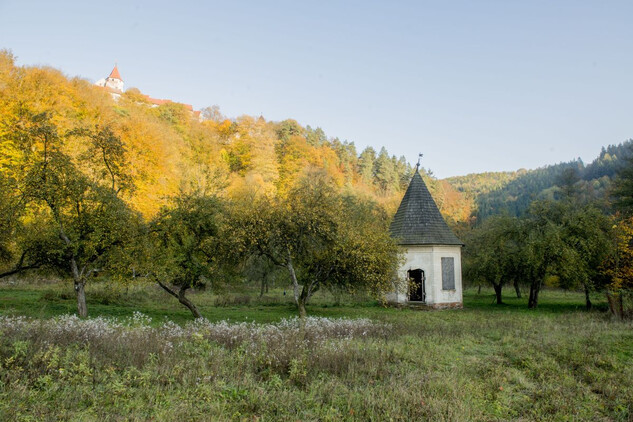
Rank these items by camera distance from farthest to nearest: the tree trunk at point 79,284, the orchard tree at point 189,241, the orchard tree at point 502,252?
1. the orchard tree at point 502,252
2. the orchard tree at point 189,241
3. the tree trunk at point 79,284

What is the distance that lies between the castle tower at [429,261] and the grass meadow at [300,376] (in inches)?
470

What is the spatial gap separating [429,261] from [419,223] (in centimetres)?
265

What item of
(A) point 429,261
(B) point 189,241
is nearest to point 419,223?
(A) point 429,261

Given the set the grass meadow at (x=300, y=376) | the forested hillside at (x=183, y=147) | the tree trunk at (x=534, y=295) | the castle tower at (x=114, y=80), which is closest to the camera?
the grass meadow at (x=300, y=376)

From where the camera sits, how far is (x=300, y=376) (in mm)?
7547

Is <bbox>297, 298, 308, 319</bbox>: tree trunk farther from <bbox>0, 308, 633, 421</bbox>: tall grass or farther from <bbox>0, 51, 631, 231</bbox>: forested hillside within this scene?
<bbox>0, 51, 631, 231</bbox>: forested hillside

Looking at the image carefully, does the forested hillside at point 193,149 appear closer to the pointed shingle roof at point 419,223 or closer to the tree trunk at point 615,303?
the pointed shingle roof at point 419,223

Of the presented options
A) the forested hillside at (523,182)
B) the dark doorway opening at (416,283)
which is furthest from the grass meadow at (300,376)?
the forested hillside at (523,182)

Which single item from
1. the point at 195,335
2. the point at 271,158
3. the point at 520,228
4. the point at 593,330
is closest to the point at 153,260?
the point at 195,335

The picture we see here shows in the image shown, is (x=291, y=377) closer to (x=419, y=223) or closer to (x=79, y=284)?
(x=79, y=284)

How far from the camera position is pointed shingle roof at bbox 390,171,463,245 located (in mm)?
24625

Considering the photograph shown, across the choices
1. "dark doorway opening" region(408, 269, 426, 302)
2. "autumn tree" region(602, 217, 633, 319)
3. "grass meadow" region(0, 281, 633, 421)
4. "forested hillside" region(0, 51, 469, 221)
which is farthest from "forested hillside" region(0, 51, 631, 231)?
"grass meadow" region(0, 281, 633, 421)

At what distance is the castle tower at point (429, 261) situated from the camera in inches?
948

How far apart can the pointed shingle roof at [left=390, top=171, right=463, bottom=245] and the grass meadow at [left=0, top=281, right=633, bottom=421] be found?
41.5 ft
